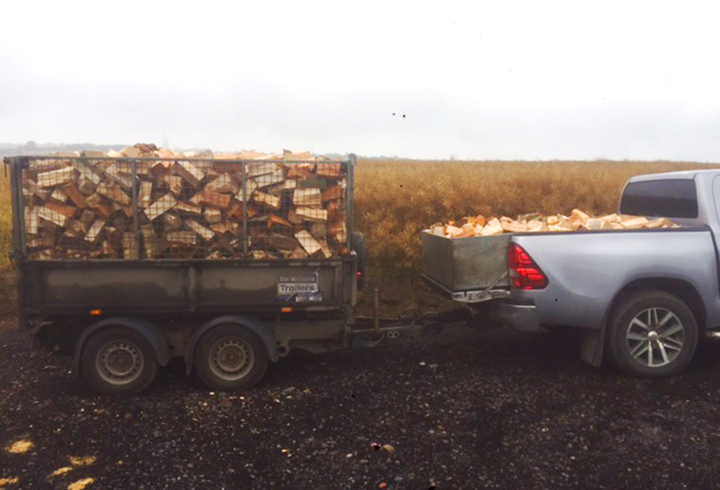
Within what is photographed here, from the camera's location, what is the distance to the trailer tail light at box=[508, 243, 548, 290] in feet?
18.6

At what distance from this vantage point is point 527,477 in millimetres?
3939

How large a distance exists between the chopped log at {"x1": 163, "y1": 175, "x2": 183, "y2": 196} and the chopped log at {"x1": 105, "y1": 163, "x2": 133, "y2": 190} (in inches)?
12.5

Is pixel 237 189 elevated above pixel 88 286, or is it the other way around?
pixel 237 189

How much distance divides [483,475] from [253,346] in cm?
251

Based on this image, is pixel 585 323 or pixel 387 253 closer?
pixel 585 323

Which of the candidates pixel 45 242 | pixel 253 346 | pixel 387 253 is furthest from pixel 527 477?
pixel 387 253

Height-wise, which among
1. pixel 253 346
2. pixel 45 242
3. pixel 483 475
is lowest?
pixel 483 475

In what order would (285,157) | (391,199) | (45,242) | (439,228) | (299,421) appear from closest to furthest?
1. (299,421)
2. (45,242)
3. (285,157)
4. (439,228)
5. (391,199)

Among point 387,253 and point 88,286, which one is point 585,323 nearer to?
point 88,286

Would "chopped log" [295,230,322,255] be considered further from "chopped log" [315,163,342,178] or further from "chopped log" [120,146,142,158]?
"chopped log" [120,146,142,158]

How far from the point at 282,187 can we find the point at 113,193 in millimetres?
1546

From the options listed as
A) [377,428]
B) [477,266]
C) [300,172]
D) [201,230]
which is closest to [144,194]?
[201,230]

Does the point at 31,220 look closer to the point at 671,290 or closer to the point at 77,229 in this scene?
the point at 77,229

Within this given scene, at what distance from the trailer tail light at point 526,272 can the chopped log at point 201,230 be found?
Answer: 9.46 feet
